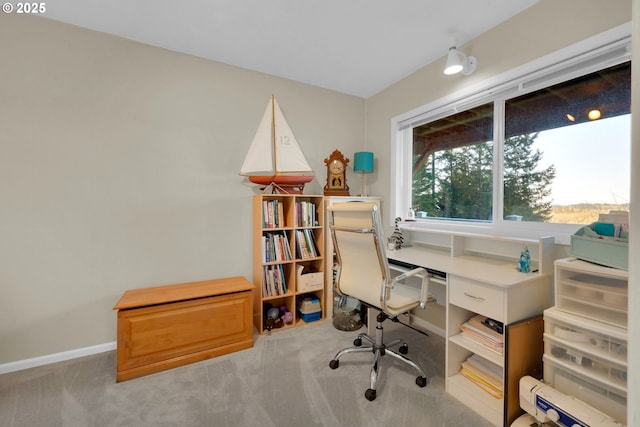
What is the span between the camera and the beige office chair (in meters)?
1.66

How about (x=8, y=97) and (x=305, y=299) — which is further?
(x=305, y=299)

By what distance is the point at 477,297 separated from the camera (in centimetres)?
161

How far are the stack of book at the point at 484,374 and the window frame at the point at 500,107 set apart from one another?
892mm

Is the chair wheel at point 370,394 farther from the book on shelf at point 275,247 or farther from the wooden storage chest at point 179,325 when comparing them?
the book on shelf at point 275,247

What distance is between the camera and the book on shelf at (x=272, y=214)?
2566mm

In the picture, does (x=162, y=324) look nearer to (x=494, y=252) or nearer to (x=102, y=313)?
(x=102, y=313)

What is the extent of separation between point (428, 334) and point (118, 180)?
9.61ft

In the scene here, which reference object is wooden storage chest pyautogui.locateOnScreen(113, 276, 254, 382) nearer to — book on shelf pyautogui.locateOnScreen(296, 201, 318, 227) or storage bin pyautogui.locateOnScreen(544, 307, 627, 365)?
book on shelf pyautogui.locateOnScreen(296, 201, 318, 227)

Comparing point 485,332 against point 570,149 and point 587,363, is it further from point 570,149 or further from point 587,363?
point 570,149

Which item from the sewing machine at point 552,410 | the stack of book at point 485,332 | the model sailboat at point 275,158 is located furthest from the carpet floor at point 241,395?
the model sailboat at point 275,158

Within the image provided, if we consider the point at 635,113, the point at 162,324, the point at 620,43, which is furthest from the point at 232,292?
the point at 620,43

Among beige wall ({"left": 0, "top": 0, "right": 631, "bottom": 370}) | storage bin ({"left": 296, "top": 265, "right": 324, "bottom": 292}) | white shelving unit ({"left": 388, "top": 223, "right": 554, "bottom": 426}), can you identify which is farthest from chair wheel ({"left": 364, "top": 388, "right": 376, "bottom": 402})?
beige wall ({"left": 0, "top": 0, "right": 631, "bottom": 370})

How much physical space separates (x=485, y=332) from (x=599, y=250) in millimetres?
715

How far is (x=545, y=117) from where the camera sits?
1916 mm
